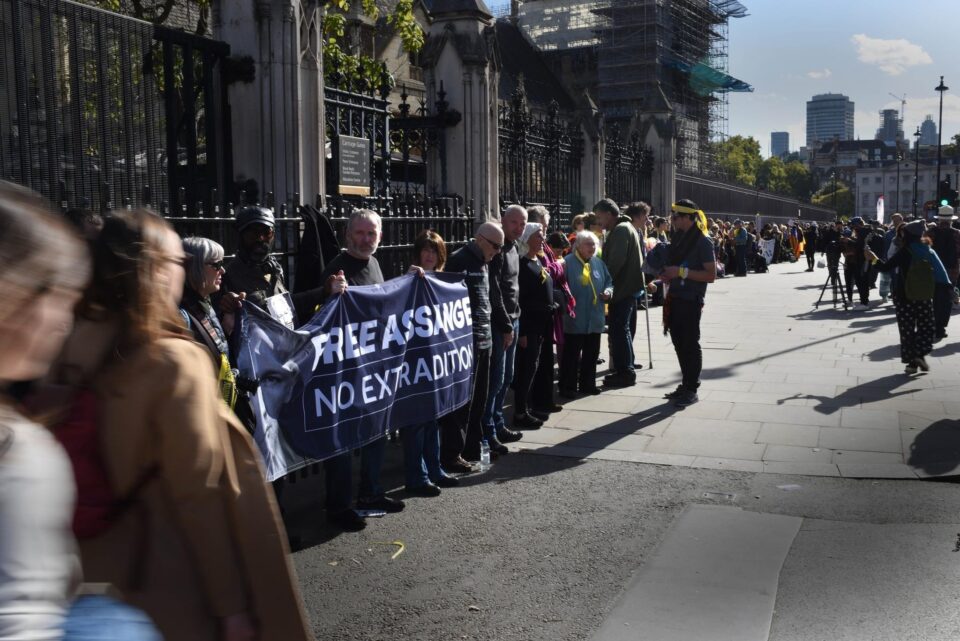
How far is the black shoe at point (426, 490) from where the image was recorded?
631cm

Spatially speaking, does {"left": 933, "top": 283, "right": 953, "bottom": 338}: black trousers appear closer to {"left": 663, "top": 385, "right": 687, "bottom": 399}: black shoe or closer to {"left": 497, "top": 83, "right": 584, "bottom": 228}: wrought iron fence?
{"left": 663, "top": 385, "right": 687, "bottom": 399}: black shoe

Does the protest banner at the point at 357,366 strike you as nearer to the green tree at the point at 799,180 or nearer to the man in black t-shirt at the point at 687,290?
the man in black t-shirt at the point at 687,290

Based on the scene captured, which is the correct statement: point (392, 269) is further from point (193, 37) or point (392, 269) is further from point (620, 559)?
point (620, 559)

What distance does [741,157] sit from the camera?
107 metres

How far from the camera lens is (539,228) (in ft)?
27.5

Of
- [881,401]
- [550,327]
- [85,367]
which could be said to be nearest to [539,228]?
[550,327]

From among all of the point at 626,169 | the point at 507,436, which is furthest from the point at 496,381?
the point at 626,169

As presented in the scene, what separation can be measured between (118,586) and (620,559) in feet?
11.0

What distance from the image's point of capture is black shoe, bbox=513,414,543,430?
8289mm

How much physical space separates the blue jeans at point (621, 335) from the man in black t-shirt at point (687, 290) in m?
1.01

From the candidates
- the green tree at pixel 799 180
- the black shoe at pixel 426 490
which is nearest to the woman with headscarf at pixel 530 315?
the black shoe at pixel 426 490

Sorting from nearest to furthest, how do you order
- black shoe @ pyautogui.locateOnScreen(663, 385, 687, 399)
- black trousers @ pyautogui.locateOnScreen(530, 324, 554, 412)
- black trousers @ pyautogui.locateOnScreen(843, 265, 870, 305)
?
black trousers @ pyautogui.locateOnScreen(530, 324, 554, 412), black shoe @ pyautogui.locateOnScreen(663, 385, 687, 399), black trousers @ pyautogui.locateOnScreen(843, 265, 870, 305)

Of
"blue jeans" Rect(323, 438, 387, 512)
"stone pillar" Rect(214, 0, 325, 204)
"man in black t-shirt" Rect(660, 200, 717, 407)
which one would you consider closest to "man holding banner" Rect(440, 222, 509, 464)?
"blue jeans" Rect(323, 438, 387, 512)

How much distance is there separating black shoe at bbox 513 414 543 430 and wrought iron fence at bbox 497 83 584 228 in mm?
5095
